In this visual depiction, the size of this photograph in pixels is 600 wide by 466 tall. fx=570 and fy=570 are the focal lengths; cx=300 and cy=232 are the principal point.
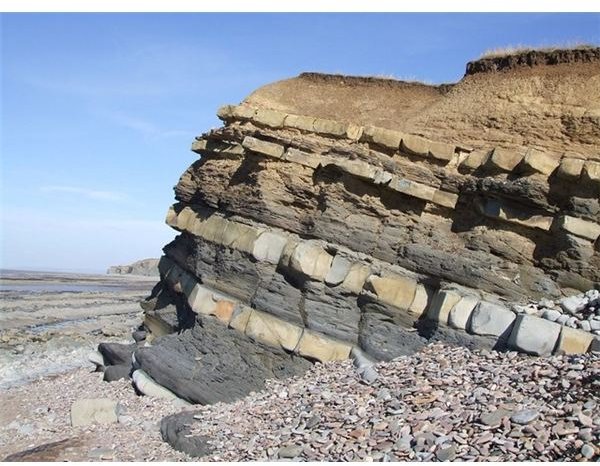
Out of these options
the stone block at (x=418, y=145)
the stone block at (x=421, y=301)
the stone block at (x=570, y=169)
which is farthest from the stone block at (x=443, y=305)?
the stone block at (x=418, y=145)

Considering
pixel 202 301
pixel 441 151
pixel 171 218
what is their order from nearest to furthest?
pixel 441 151 < pixel 202 301 < pixel 171 218

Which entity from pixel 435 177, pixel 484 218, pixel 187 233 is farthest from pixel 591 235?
pixel 187 233

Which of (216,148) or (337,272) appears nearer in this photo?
(337,272)

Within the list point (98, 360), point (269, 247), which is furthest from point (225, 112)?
point (98, 360)

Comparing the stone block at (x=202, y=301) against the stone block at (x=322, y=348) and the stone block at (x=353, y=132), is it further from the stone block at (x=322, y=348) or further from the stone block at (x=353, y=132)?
the stone block at (x=353, y=132)

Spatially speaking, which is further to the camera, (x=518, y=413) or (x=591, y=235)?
(x=591, y=235)

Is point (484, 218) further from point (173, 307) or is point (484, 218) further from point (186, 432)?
point (173, 307)

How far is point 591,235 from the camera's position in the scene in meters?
9.11

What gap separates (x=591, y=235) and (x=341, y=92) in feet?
24.5

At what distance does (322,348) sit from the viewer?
32.4ft

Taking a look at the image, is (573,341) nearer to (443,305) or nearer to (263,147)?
(443,305)

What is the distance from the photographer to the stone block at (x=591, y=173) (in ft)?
29.8

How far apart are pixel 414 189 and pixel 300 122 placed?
2.81 metres

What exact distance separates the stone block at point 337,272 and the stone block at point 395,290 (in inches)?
19.5
